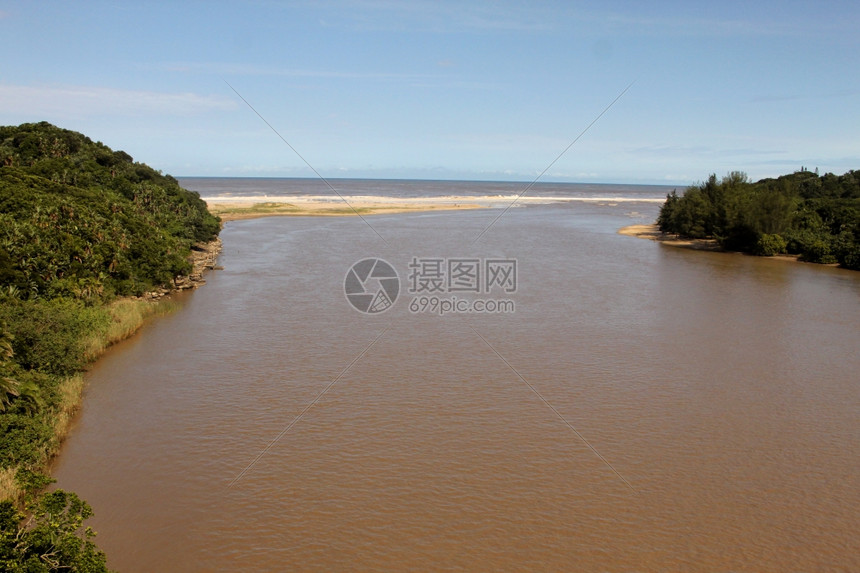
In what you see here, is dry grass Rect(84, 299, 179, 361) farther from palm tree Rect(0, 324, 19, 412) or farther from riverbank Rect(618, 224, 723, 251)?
riverbank Rect(618, 224, 723, 251)

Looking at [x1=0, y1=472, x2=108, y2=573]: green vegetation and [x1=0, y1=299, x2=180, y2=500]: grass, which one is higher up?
[x1=0, y1=472, x2=108, y2=573]: green vegetation

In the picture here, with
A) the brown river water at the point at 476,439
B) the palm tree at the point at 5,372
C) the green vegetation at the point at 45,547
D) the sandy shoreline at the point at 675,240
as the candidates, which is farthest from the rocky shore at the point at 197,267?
the sandy shoreline at the point at 675,240

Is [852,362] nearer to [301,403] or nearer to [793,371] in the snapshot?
[793,371]

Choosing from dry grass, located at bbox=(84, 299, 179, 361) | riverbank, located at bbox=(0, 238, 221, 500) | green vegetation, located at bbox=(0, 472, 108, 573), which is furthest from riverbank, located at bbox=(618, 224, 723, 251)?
green vegetation, located at bbox=(0, 472, 108, 573)

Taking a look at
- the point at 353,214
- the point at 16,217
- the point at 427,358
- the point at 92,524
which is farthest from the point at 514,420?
the point at 353,214

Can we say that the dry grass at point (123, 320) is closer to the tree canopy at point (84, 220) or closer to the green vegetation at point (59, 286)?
the green vegetation at point (59, 286)

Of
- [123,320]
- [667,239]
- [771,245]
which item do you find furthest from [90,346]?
[667,239]
